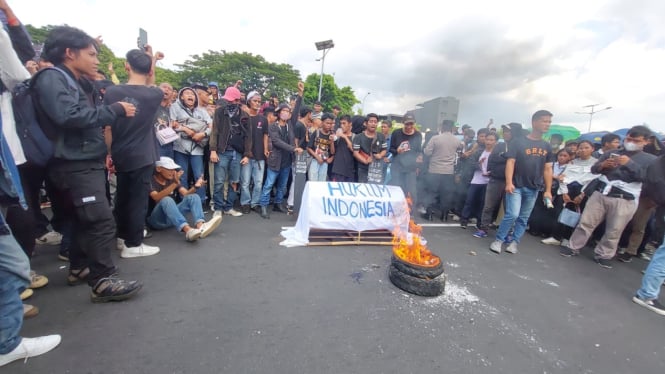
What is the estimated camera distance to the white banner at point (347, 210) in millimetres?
4684

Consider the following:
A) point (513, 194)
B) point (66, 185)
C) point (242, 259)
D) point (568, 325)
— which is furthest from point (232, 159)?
point (568, 325)

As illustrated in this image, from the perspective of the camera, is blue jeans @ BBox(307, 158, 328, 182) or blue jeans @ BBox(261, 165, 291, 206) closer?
blue jeans @ BBox(261, 165, 291, 206)

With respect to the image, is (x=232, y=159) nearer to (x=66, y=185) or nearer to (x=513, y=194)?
(x=66, y=185)

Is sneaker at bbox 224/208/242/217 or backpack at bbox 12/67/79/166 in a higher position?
backpack at bbox 12/67/79/166

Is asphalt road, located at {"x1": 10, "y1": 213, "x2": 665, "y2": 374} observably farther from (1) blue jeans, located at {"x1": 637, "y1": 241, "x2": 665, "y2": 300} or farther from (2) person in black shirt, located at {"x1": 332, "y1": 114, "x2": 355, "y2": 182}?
(2) person in black shirt, located at {"x1": 332, "y1": 114, "x2": 355, "y2": 182}

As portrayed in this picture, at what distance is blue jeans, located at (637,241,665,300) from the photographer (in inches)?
142

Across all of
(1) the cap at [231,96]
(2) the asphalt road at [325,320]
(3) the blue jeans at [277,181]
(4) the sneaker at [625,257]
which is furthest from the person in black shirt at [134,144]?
(4) the sneaker at [625,257]

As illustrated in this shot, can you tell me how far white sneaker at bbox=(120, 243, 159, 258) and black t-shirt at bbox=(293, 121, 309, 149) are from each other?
148 inches

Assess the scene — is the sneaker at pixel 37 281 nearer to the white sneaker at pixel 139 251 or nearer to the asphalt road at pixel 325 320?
the asphalt road at pixel 325 320

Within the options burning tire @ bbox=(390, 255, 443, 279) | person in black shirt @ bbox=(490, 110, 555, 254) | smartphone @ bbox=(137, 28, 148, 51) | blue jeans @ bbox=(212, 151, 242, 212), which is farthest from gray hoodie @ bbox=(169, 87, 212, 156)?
person in black shirt @ bbox=(490, 110, 555, 254)

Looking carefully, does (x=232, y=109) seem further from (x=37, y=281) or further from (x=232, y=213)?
(x=37, y=281)

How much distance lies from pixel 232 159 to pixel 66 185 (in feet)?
10.3

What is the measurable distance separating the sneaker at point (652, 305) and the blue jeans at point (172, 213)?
19.4ft

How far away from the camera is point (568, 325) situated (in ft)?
10.1
